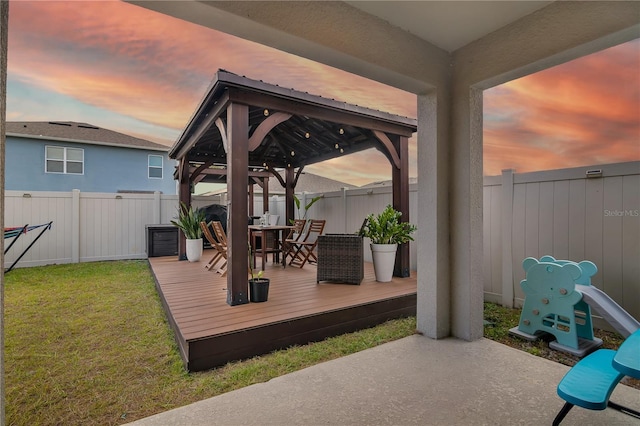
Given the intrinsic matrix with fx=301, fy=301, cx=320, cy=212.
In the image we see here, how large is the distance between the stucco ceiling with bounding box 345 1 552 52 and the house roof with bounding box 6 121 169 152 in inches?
521

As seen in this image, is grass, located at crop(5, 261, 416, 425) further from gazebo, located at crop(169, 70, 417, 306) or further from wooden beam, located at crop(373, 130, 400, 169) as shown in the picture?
wooden beam, located at crop(373, 130, 400, 169)

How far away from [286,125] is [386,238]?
3.18 metres

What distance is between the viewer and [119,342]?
117 inches

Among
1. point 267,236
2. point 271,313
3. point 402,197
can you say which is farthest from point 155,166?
point 271,313

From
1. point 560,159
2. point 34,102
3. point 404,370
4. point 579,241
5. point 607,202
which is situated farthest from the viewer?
point 34,102

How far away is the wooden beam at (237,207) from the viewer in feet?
11.4

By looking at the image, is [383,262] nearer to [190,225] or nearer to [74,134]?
[190,225]

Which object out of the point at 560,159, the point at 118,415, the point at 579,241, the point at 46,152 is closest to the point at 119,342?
the point at 118,415

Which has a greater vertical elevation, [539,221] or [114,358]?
[539,221]

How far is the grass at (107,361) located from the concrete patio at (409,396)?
254 mm

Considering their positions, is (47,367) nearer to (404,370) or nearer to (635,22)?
(404,370)

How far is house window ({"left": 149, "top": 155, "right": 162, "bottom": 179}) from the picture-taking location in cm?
1334

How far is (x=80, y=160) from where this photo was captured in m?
11.9

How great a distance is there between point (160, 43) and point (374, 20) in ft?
10.5
